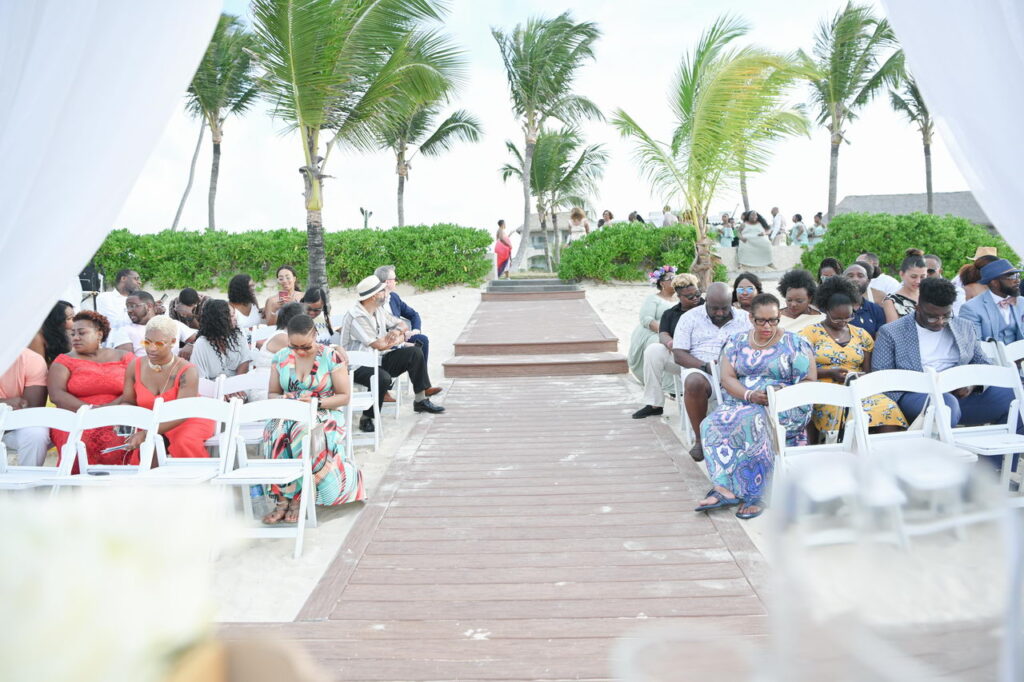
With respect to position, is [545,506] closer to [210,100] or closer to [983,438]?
[983,438]

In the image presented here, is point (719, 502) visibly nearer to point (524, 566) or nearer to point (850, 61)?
point (524, 566)

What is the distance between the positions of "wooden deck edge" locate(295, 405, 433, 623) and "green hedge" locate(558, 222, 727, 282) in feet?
43.1

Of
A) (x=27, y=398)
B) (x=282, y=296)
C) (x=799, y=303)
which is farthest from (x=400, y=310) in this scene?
(x=799, y=303)

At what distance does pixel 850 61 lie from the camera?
887 inches

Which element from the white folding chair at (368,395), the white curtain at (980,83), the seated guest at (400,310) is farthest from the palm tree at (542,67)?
the white curtain at (980,83)

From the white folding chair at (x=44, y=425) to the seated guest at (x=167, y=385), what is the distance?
0.51 m

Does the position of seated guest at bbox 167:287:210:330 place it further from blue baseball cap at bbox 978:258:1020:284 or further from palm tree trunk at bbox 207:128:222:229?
palm tree trunk at bbox 207:128:222:229

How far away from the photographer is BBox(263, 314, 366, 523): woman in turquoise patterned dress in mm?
4642

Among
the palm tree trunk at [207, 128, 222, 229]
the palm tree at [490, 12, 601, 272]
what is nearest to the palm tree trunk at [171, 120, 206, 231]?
the palm tree trunk at [207, 128, 222, 229]

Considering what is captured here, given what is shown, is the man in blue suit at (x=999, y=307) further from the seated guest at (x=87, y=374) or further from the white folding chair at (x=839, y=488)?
the seated guest at (x=87, y=374)

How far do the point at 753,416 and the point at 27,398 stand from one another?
551 cm

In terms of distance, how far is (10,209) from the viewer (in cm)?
196

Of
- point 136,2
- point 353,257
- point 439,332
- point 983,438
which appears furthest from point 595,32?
point 136,2

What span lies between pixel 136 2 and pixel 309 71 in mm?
8482
